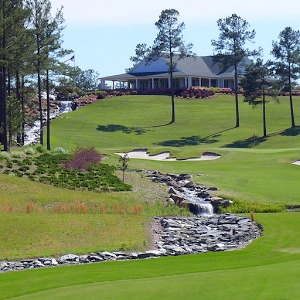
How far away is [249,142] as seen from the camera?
72.4m

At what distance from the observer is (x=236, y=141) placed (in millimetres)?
73500

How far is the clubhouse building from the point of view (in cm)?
11000

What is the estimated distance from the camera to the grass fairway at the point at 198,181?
15.7 m

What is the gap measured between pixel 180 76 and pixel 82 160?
6311 centimetres

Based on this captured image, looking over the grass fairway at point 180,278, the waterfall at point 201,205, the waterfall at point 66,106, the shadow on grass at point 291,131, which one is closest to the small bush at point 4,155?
the waterfall at point 201,205

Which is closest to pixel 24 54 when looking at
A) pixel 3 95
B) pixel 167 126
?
pixel 3 95

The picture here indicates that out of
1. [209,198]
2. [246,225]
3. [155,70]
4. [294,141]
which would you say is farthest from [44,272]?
[155,70]

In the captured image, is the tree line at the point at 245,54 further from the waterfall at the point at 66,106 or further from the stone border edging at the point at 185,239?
the stone border edging at the point at 185,239

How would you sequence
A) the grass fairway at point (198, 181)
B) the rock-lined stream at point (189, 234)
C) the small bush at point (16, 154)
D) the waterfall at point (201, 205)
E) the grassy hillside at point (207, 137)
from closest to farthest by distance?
1. the grass fairway at point (198, 181)
2. the rock-lined stream at point (189, 234)
3. the waterfall at point (201, 205)
4. the grassy hillside at point (207, 137)
5. the small bush at point (16, 154)

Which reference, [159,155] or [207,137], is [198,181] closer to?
[159,155]

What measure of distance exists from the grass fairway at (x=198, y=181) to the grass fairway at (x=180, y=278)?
0.09 ft

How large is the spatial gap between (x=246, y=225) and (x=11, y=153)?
784 inches

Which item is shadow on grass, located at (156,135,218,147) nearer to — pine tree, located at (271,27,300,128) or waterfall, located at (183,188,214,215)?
pine tree, located at (271,27,300,128)

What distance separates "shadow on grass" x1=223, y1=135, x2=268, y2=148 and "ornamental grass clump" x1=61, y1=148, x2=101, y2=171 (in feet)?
83.6
